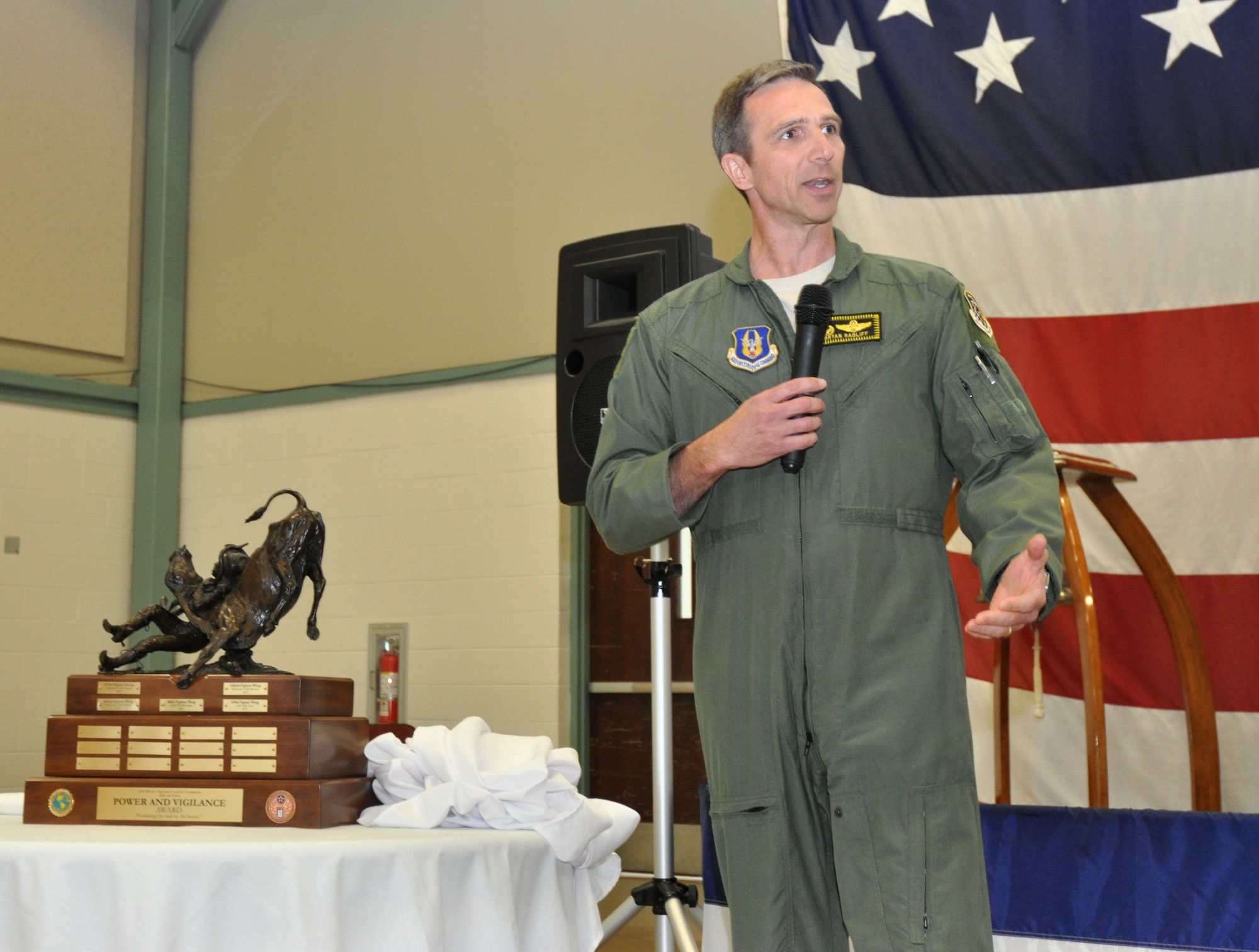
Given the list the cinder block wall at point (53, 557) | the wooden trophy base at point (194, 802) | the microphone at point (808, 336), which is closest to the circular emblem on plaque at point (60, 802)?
the wooden trophy base at point (194, 802)

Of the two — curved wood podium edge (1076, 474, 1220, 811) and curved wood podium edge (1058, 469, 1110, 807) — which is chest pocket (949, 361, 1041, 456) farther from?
curved wood podium edge (1076, 474, 1220, 811)

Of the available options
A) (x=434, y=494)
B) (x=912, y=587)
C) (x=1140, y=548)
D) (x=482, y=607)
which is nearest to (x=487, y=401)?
(x=434, y=494)

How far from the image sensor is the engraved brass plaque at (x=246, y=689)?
1745 mm

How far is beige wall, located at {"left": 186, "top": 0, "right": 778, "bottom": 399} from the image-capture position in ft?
16.7

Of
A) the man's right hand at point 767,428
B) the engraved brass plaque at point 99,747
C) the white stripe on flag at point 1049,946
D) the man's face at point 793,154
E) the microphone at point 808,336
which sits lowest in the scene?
the white stripe on flag at point 1049,946

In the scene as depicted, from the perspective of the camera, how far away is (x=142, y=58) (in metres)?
6.43

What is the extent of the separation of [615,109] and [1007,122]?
2239mm

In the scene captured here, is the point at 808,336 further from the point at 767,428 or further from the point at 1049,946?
the point at 1049,946

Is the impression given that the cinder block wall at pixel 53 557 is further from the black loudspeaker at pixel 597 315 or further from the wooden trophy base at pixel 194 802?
the wooden trophy base at pixel 194 802

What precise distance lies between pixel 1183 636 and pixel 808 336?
1.56 m

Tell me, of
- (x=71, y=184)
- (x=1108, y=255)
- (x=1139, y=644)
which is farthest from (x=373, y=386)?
(x=1139, y=644)

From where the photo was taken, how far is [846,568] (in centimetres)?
128

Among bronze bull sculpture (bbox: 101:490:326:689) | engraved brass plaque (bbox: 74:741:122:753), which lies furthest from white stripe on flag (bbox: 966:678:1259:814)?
engraved brass plaque (bbox: 74:741:122:753)

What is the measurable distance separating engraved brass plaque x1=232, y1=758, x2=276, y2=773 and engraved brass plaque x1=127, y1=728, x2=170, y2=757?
0.11m
